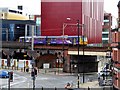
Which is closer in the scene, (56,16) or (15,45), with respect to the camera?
(15,45)

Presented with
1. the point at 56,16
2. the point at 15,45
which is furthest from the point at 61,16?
the point at 15,45

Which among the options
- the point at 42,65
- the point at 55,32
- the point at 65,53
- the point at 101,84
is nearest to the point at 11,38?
the point at 55,32

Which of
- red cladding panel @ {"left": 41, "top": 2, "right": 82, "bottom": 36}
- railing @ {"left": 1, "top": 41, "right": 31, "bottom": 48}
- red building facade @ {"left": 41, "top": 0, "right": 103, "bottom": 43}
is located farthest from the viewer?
red cladding panel @ {"left": 41, "top": 2, "right": 82, "bottom": 36}

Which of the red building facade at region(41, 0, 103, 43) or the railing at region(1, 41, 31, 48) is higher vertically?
the red building facade at region(41, 0, 103, 43)

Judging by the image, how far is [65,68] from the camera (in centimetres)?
7188

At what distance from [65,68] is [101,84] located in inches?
1063

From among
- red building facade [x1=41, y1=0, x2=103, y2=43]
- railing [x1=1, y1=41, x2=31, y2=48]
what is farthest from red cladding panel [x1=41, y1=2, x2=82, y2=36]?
railing [x1=1, y1=41, x2=31, y2=48]

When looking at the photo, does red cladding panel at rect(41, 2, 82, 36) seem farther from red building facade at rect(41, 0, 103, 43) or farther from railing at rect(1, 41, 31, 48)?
railing at rect(1, 41, 31, 48)

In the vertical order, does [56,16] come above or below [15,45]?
above

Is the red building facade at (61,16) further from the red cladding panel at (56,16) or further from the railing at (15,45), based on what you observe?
the railing at (15,45)

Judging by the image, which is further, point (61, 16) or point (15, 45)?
point (61, 16)

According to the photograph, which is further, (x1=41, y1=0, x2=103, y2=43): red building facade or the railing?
(x1=41, y1=0, x2=103, y2=43): red building facade

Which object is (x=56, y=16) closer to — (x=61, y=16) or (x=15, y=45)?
(x=61, y=16)

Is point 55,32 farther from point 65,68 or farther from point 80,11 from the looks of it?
point 65,68
